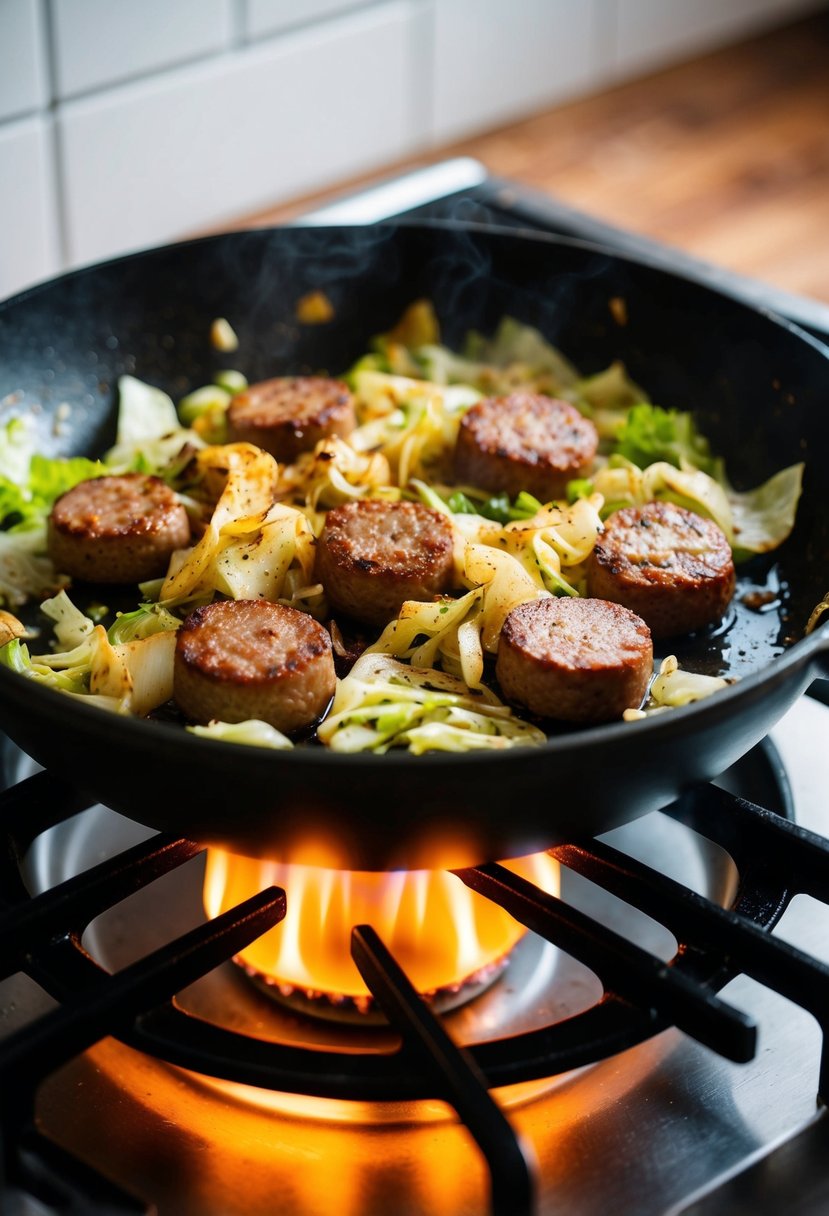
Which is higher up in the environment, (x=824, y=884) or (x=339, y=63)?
(x=339, y=63)

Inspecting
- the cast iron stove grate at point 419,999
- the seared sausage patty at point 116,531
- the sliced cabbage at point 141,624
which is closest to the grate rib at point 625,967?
the cast iron stove grate at point 419,999

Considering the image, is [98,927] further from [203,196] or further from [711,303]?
[203,196]

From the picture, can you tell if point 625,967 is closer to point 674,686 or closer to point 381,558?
point 674,686

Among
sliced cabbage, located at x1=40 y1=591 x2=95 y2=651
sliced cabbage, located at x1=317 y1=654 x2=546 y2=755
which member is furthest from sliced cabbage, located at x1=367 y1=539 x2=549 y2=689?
sliced cabbage, located at x1=40 y1=591 x2=95 y2=651

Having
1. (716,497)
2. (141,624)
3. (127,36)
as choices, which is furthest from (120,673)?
(127,36)

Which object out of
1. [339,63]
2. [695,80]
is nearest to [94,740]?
[339,63]

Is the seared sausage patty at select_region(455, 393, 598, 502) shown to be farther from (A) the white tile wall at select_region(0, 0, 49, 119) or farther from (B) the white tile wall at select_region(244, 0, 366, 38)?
(B) the white tile wall at select_region(244, 0, 366, 38)
